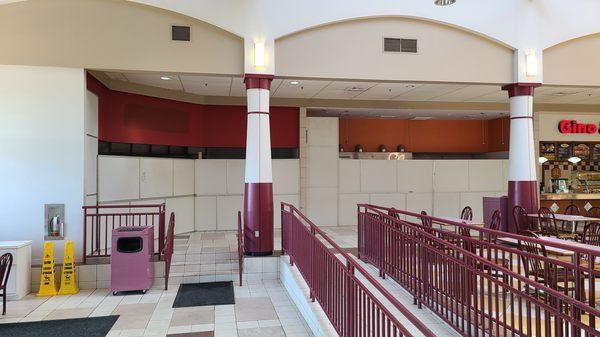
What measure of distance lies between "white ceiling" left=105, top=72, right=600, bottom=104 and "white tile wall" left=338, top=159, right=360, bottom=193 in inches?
74.9

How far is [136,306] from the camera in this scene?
6.08 meters

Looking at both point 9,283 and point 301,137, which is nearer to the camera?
point 9,283

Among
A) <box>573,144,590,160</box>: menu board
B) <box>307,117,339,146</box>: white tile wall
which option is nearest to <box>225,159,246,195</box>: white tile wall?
<box>307,117,339,146</box>: white tile wall

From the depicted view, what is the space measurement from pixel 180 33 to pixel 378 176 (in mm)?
6927

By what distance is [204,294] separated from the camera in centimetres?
663

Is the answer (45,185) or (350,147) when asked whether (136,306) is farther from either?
(350,147)

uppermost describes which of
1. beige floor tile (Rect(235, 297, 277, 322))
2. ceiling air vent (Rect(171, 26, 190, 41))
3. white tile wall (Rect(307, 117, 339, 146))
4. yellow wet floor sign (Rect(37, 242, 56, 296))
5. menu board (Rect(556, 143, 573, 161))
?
ceiling air vent (Rect(171, 26, 190, 41))

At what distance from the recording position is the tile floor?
5129 mm

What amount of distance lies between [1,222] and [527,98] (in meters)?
10.1

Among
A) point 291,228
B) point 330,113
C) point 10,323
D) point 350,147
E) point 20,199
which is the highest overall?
point 330,113

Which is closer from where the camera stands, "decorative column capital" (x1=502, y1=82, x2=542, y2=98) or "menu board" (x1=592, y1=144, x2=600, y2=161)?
"decorative column capital" (x1=502, y1=82, x2=542, y2=98)

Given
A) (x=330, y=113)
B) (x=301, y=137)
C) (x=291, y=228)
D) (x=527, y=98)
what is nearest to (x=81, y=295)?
(x=291, y=228)

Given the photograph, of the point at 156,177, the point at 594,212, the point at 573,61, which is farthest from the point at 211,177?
the point at 594,212

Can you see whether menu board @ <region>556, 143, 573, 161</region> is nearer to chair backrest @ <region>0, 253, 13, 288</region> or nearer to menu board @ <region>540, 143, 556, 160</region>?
menu board @ <region>540, 143, 556, 160</region>
